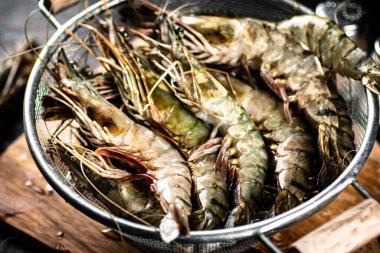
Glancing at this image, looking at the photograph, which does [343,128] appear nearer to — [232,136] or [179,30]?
[232,136]

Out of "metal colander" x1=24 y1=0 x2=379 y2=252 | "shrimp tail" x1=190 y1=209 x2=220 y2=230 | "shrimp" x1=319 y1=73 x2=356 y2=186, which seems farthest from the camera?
"shrimp" x1=319 y1=73 x2=356 y2=186

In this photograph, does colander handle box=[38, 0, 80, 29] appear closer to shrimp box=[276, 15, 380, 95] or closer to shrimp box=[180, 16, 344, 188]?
shrimp box=[180, 16, 344, 188]

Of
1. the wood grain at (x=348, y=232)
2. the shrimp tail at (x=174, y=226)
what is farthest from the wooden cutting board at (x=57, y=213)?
the shrimp tail at (x=174, y=226)

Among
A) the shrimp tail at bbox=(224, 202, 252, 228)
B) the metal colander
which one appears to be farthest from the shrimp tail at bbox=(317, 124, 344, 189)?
the shrimp tail at bbox=(224, 202, 252, 228)

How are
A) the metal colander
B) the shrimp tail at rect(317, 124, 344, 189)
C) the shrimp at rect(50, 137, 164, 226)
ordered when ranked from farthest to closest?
the shrimp tail at rect(317, 124, 344, 189), the shrimp at rect(50, 137, 164, 226), the metal colander

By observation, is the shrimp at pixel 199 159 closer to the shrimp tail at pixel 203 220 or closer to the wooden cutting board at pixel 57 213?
the shrimp tail at pixel 203 220

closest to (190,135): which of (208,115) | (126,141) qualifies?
(208,115)
